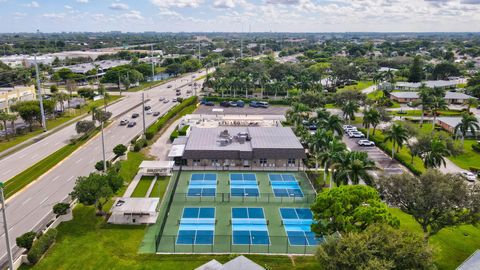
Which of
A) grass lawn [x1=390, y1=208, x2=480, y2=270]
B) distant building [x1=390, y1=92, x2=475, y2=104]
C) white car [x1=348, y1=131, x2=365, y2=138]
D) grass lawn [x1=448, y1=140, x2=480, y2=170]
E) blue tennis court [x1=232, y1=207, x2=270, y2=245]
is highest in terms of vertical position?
distant building [x1=390, y1=92, x2=475, y2=104]

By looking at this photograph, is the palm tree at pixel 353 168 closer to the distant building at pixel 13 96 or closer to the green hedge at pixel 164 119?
the green hedge at pixel 164 119

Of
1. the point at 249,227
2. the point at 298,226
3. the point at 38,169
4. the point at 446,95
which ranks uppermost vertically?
Answer: the point at 446,95

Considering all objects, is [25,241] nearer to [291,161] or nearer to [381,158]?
[291,161]

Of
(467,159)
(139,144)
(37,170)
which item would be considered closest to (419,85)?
(467,159)

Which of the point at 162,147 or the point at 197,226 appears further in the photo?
the point at 162,147

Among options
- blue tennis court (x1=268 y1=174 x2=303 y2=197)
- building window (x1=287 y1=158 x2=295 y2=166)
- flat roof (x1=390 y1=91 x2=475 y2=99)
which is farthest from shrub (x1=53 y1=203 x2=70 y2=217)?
flat roof (x1=390 y1=91 x2=475 y2=99)

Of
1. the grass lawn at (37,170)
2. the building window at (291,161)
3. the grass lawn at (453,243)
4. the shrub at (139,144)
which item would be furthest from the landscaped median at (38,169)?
the grass lawn at (453,243)

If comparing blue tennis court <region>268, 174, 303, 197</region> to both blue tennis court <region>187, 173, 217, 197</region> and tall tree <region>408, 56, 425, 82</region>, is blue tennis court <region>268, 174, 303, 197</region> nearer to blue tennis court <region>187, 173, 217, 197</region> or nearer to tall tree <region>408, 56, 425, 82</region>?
blue tennis court <region>187, 173, 217, 197</region>
